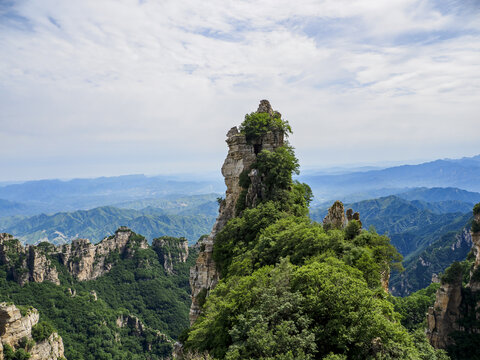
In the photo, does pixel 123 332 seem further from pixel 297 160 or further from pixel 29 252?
pixel 297 160

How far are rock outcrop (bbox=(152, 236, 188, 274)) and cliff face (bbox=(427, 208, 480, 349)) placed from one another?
4623 inches

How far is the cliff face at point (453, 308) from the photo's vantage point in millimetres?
46781

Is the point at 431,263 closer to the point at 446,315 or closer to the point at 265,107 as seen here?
the point at 446,315

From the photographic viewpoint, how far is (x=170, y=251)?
149 m

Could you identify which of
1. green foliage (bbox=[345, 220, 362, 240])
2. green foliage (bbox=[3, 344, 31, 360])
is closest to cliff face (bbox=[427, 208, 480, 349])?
green foliage (bbox=[345, 220, 362, 240])

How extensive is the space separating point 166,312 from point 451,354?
96673 mm

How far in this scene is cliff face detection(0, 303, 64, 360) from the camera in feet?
165

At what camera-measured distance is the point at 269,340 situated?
1092 centimetres

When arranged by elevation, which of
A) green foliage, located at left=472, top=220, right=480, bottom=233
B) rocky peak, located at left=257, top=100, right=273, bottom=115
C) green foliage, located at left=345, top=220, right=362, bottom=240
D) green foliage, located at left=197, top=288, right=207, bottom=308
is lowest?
green foliage, located at left=197, top=288, right=207, bottom=308

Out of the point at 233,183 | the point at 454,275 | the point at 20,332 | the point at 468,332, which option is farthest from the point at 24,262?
the point at 468,332

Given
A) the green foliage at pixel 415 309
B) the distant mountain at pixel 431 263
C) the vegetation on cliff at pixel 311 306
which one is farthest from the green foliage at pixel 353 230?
the distant mountain at pixel 431 263

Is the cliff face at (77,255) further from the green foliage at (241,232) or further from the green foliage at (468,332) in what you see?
the green foliage at (468,332)

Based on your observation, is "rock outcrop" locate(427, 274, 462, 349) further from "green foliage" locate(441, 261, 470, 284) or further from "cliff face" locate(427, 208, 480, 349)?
"green foliage" locate(441, 261, 470, 284)

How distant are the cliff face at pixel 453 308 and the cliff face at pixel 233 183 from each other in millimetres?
38249
